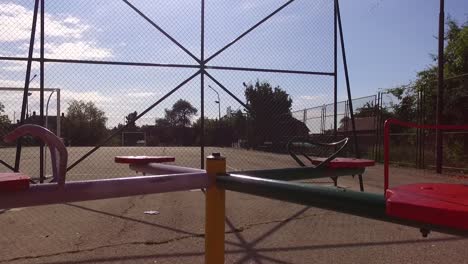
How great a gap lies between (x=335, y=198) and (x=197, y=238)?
11.7ft

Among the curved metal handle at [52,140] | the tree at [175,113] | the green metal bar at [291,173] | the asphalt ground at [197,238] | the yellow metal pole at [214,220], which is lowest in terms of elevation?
the asphalt ground at [197,238]

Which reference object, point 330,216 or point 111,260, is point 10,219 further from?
point 330,216

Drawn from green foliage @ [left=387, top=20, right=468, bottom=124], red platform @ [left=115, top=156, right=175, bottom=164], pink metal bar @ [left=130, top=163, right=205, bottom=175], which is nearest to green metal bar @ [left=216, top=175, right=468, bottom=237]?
pink metal bar @ [left=130, top=163, right=205, bottom=175]

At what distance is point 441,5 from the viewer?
1367 centimetres

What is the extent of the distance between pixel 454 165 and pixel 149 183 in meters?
14.8


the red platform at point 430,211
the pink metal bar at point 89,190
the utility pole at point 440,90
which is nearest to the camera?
the red platform at point 430,211

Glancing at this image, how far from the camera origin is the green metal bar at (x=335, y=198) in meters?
1.17

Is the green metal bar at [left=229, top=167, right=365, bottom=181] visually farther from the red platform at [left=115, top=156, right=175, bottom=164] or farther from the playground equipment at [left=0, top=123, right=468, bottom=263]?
the red platform at [left=115, top=156, right=175, bottom=164]

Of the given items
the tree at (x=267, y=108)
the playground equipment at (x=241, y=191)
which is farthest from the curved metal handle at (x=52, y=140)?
the tree at (x=267, y=108)

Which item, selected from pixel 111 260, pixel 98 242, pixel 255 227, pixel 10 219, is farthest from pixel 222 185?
pixel 10 219

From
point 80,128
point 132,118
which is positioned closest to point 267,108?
point 132,118

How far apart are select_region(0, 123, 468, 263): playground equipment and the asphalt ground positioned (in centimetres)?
220

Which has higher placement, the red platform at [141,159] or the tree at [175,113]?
the tree at [175,113]

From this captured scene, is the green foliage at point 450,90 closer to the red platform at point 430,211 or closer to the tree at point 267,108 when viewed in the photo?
the tree at point 267,108
